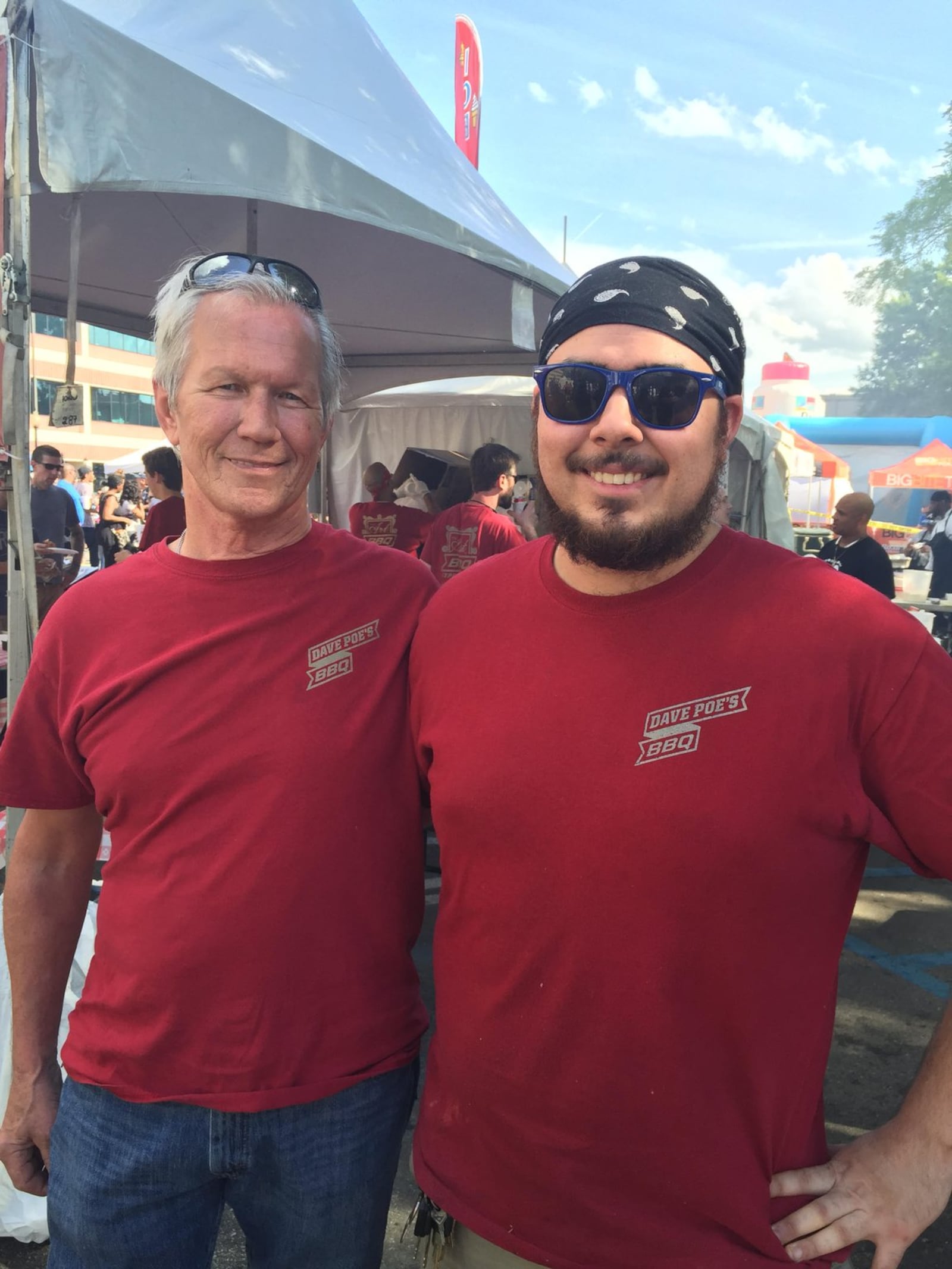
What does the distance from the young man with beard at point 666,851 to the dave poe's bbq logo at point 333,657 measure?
229 mm

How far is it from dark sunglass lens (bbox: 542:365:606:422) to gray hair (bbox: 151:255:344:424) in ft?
1.62

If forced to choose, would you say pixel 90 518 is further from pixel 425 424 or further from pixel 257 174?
pixel 257 174

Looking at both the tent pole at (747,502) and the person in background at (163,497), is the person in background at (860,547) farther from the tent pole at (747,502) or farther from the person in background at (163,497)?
the person in background at (163,497)

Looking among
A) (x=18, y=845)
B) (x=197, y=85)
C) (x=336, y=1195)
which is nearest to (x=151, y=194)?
(x=197, y=85)

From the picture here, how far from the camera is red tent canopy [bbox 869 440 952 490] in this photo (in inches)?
872

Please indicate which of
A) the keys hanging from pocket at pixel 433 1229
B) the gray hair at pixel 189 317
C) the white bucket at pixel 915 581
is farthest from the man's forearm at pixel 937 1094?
the white bucket at pixel 915 581

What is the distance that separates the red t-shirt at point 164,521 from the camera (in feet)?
14.6

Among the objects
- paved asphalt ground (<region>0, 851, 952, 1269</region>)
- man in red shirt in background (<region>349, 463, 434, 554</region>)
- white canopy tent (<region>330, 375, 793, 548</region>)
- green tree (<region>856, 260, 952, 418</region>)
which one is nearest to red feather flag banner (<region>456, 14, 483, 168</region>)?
white canopy tent (<region>330, 375, 793, 548</region>)

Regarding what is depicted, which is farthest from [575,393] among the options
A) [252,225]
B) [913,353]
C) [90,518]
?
[913,353]

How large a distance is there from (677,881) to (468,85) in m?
29.6

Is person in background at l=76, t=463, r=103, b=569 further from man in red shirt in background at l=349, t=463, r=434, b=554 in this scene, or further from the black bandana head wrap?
the black bandana head wrap

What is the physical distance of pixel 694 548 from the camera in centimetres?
126

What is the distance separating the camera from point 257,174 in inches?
110

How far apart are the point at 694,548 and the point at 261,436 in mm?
704
